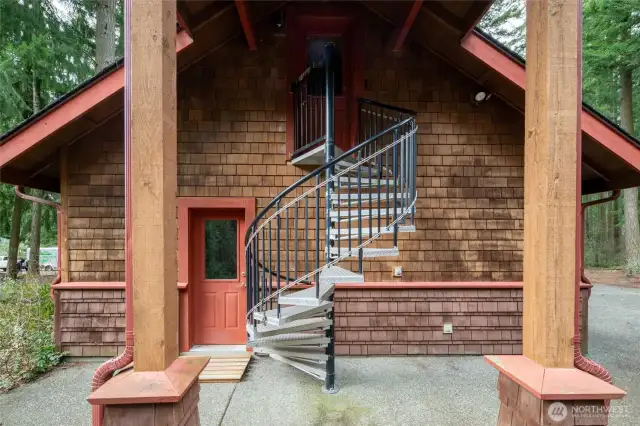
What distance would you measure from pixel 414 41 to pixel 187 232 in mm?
3760

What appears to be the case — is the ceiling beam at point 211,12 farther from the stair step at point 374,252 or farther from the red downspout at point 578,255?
the red downspout at point 578,255

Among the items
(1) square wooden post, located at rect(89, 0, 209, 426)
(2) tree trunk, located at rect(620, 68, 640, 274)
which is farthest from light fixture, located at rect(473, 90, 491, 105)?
(2) tree trunk, located at rect(620, 68, 640, 274)

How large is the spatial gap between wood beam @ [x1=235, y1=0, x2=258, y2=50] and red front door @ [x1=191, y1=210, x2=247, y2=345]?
6.90 ft

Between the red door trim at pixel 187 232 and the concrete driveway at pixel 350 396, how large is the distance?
3.01ft

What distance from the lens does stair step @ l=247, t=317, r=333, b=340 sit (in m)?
2.87

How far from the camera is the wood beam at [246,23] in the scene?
3172 millimetres

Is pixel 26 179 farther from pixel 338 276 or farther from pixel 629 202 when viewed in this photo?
pixel 629 202

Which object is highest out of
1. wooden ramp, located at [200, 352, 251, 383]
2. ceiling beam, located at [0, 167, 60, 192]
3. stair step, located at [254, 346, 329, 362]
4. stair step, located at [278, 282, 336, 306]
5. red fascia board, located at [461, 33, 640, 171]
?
red fascia board, located at [461, 33, 640, 171]

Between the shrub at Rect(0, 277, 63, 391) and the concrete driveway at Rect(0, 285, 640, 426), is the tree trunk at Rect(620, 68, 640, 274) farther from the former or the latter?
the shrub at Rect(0, 277, 63, 391)

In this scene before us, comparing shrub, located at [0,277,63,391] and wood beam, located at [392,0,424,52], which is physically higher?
wood beam, located at [392,0,424,52]

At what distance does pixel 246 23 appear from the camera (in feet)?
11.1

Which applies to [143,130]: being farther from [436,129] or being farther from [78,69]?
[78,69]

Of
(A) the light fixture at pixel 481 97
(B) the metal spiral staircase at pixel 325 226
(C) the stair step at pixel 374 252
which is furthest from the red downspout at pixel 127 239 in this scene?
(A) the light fixture at pixel 481 97

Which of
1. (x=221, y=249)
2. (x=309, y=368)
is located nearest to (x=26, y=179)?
(x=221, y=249)
